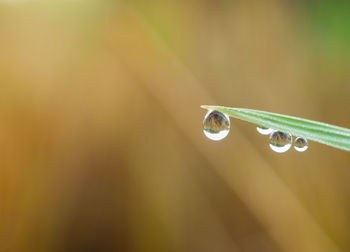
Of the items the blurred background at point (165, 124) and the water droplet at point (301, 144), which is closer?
the water droplet at point (301, 144)

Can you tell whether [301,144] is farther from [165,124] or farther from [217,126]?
[165,124]

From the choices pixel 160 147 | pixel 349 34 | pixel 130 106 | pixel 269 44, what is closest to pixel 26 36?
pixel 130 106

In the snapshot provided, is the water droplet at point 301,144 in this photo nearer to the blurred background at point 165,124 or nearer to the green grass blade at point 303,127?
the green grass blade at point 303,127

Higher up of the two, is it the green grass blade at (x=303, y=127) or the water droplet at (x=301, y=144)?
the water droplet at (x=301, y=144)

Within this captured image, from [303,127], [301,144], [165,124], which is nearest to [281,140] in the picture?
[301,144]

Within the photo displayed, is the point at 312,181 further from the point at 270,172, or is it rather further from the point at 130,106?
the point at 130,106

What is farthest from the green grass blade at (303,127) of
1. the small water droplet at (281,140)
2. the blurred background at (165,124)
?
the blurred background at (165,124)
